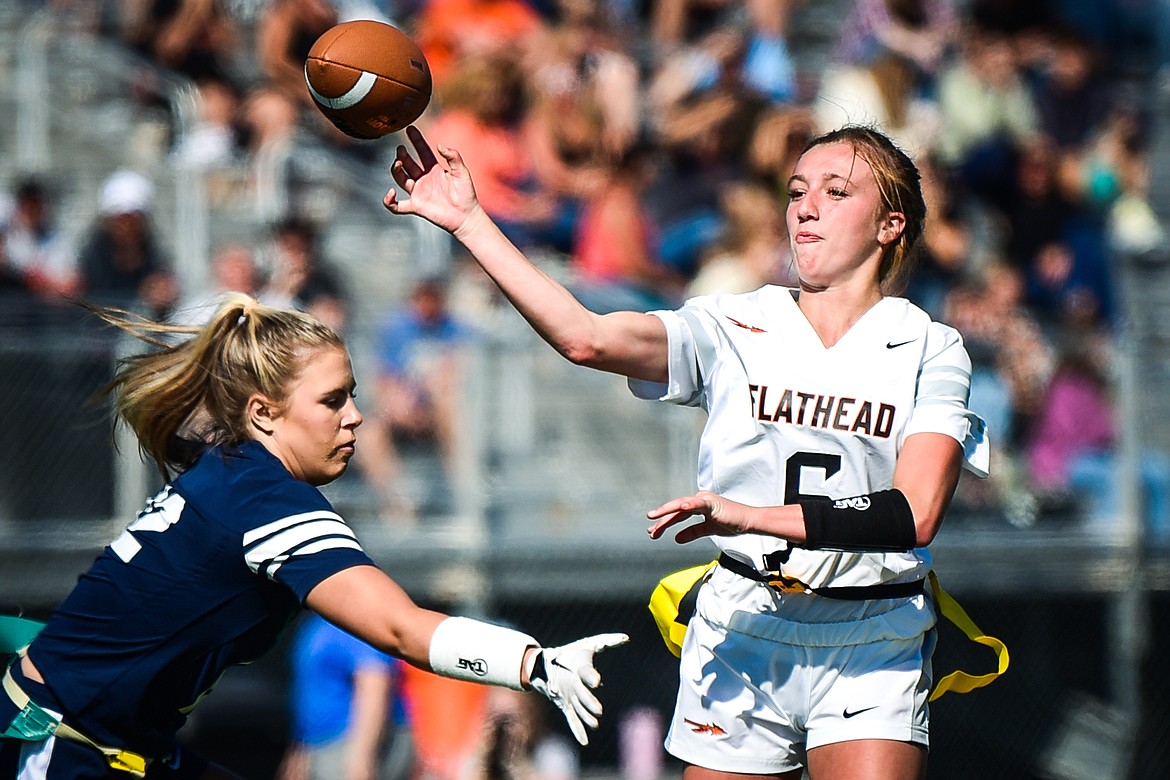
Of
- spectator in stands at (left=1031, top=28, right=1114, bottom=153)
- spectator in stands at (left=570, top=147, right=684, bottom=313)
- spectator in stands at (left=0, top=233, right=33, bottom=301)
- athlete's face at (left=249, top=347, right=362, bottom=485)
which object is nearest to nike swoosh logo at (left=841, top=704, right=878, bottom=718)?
athlete's face at (left=249, top=347, right=362, bottom=485)

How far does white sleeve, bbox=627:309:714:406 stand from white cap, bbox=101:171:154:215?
220 inches

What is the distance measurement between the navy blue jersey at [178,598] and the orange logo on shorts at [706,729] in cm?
93

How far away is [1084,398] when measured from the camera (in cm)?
769

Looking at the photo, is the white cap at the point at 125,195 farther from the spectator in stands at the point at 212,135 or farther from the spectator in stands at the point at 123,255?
the spectator in stands at the point at 212,135

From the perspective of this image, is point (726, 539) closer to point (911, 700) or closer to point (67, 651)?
point (911, 700)

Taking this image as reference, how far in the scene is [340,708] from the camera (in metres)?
6.82

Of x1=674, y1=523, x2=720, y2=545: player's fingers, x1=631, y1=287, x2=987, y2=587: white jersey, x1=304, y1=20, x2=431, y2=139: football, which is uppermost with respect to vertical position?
x1=304, y1=20, x2=431, y2=139: football

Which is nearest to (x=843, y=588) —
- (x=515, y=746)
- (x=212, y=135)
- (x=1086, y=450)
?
(x=515, y=746)

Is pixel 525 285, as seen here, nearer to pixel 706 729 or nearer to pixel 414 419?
pixel 706 729

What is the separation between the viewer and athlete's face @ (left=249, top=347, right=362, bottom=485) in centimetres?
334

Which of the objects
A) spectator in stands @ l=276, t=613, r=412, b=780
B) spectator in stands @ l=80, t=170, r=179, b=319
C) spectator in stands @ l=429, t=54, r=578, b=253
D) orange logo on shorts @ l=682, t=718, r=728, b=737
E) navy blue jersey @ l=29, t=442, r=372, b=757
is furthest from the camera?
spectator in stands @ l=429, t=54, r=578, b=253

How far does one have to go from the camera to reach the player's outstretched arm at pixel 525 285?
322cm

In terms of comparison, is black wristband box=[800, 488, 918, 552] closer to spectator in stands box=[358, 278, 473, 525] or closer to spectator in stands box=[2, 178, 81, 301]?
spectator in stands box=[358, 278, 473, 525]

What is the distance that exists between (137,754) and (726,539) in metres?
1.44
